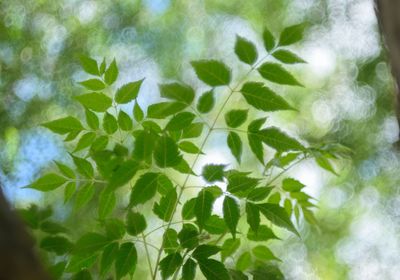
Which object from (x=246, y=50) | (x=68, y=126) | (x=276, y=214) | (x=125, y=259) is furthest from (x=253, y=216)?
(x=68, y=126)

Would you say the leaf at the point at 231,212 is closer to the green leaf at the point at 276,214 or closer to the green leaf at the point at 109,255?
the green leaf at the point at 276,214

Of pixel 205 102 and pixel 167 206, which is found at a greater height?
pixel 205 102

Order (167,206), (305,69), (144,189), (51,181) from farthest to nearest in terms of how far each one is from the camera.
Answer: (305,69), (51,181), (167,206), (144,189)

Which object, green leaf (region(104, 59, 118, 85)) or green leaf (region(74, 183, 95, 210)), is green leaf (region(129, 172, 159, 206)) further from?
green leaf (region(104, 59, 118, 85))

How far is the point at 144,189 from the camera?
107cm

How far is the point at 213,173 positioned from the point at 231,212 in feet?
Answer: 0.29

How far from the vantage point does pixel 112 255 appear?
1.14 m

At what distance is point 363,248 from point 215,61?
4397 mm

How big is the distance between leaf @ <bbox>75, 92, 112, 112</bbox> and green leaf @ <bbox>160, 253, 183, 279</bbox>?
1.30 feet

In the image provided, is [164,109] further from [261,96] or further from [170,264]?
[170,264]

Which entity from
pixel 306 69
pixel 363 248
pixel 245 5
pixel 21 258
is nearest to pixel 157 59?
pixel 245 5

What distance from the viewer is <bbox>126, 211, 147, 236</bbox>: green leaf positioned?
1.12 metres

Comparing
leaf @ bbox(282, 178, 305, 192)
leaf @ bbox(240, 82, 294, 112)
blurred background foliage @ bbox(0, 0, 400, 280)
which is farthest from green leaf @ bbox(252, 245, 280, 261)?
blurred background foliage @ bbox(0, 0, 400, 280)

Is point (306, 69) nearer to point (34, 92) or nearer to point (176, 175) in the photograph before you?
point (176, 175)
